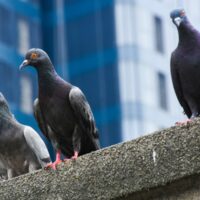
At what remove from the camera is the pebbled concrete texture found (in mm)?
8961

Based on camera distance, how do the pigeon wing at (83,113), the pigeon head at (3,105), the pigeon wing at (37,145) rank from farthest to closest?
1. the pigeon head at (3,105)
2. the pigeon wing at (83,113)
3. the pigeon wing at (37,145)

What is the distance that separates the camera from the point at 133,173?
926 centimetres

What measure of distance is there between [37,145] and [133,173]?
261cm

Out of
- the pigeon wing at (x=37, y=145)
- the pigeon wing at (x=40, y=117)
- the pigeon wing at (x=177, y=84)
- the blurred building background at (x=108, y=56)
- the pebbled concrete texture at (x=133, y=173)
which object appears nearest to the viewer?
the pebbled concrete texture at (x=133, y=173)

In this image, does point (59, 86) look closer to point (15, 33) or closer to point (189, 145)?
point (189, 145)

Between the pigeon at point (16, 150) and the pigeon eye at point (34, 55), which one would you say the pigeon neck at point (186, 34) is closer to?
the pigeon eye at point (34, 55)

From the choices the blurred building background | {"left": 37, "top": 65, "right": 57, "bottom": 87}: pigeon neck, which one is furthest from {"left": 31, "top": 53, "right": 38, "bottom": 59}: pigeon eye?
the blurred building background

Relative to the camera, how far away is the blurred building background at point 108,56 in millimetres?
48438

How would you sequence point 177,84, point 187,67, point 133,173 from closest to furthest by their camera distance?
1. point 133,173
2. point 187,67
3. point 177,84

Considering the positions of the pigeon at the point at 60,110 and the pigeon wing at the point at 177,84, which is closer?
the pigeon wing at the point at 177,84

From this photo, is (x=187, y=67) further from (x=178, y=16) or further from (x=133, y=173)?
(x=133, y=173)

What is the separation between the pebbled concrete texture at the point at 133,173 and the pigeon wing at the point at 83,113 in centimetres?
204

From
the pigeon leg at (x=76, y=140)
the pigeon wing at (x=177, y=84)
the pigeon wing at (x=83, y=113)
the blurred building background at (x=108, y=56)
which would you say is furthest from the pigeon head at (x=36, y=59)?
the blurred building background at (x=108, y=56)

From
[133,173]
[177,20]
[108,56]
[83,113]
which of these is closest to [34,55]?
[83,113]
